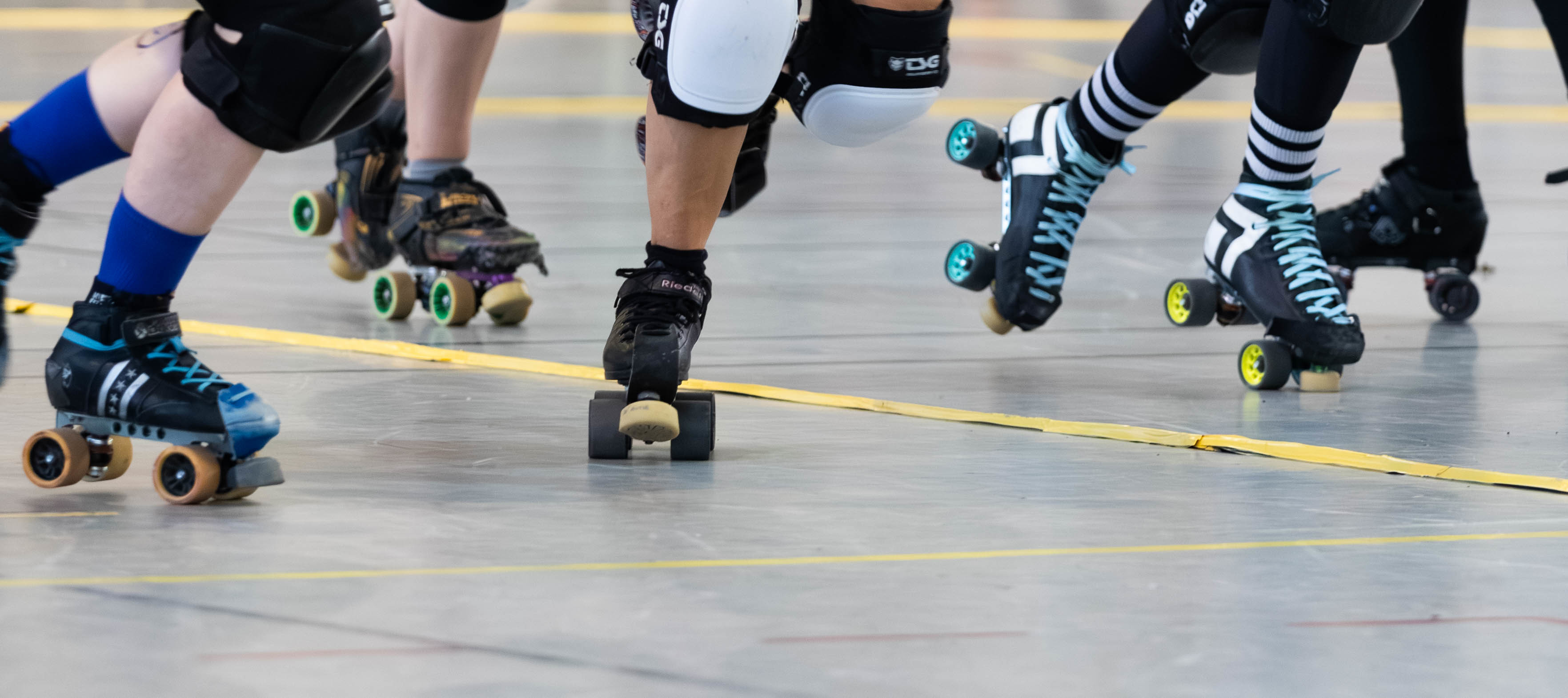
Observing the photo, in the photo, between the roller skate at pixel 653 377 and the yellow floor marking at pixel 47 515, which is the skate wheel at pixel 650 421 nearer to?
the roller skate at pixel 653 377

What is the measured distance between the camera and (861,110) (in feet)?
8.47

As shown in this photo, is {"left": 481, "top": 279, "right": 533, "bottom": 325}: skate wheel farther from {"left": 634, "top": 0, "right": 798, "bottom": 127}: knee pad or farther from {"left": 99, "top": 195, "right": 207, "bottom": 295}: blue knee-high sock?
{"left": 99, "top": 195, "right": 207, "bottom": 295}: blue knee-high sock

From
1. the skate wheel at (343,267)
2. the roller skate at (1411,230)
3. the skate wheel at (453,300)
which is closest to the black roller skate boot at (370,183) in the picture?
the skate wheel at (343,267)

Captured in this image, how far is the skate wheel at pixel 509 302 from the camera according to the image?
10.6 feet

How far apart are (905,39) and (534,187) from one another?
3.22 metres

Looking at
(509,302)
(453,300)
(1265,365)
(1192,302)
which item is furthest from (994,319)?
(453,300)

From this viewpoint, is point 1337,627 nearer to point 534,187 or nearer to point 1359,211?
point 1359,211

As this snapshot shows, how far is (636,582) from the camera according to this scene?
1521mm

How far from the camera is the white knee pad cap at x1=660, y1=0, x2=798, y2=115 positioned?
2111 millimetres

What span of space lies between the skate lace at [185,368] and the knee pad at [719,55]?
1.95 feet

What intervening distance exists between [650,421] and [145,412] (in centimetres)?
51

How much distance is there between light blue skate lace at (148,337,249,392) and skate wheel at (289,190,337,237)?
1.88 m

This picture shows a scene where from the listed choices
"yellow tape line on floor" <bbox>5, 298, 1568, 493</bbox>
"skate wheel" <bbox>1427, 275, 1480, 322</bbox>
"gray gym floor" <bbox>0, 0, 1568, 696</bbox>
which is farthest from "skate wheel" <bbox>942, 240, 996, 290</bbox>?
"skate wheel" <bbox>1427, 275, 1480, 322</bbox>

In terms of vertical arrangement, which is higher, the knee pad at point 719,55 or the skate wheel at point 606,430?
the knee pad at point 719,55
